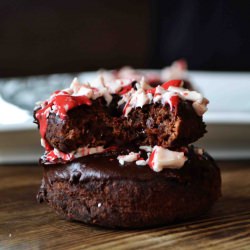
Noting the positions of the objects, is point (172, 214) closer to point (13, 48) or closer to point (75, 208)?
point (75, 208)

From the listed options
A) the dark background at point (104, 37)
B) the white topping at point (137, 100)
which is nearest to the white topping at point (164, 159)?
the white topping at point (137, 100)

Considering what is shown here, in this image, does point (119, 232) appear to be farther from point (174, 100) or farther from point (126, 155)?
point (174, 100)

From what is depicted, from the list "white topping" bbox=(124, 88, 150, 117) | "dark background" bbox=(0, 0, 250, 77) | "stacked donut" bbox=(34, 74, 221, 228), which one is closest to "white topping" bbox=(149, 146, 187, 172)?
"stacked donut" bbox=(34, 74, 221, 228)

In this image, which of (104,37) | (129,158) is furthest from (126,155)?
(104,37)

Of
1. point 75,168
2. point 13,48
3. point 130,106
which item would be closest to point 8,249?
point 75,168

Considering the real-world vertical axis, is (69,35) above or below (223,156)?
above

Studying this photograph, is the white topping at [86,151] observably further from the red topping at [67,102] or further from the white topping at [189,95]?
the white topping at [189,95]

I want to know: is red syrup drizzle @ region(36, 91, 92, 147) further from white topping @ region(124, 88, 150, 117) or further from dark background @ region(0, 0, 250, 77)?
dark background @ region(0, 0, 250, 77)
